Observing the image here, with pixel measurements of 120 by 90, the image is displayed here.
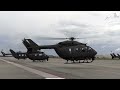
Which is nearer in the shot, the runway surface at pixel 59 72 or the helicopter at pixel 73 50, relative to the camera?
the runway surface at pixel 59 72

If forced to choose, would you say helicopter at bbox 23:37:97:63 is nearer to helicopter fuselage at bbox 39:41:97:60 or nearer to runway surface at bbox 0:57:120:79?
helicopter fuselage at bbox 39:41:97:60

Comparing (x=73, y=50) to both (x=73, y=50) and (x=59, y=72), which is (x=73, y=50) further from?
(x=59, y=72)

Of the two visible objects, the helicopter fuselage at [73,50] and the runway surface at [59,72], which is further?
the helicopter fuselage at [73,50]

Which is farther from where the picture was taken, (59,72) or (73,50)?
(73,50)

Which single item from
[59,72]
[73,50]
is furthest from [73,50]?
[59,72]

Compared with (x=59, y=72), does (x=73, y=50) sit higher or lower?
higher

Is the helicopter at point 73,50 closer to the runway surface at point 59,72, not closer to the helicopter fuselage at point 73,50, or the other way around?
the helicopter fuselage at point 73,50

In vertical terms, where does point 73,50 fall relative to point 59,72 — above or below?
above

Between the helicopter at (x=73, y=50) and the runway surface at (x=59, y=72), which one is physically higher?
the helicopter at (x=73, y=50)

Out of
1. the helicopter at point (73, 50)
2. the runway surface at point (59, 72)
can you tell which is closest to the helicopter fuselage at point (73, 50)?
the helicopter at point (73, 50)

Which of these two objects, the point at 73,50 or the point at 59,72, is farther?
the point at 73,50
